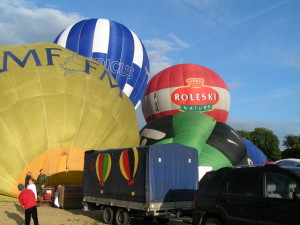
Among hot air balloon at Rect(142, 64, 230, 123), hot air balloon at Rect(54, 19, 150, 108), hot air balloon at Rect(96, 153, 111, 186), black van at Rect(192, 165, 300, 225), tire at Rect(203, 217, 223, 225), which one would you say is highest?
hot air balloon at Rect(54, 19, 150, 108)

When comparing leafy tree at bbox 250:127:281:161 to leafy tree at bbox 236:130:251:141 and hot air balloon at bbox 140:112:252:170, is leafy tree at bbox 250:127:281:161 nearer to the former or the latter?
leafy tree at bbox 236:130:251:141

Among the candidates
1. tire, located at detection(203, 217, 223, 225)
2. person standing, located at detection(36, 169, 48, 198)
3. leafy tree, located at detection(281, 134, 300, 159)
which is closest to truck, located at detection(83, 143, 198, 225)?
person standing, located at detection(36, 169, 48, 198)

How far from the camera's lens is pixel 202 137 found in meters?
14.3

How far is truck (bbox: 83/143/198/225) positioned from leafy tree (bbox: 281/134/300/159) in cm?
5550

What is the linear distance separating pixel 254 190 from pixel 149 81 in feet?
64.4

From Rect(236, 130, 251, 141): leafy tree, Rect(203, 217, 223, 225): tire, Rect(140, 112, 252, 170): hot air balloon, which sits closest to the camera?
Rect(203, 217, 223, 225): tire

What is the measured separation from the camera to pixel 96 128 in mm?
12727

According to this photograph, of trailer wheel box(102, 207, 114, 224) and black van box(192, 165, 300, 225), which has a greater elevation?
black van box(192, 165, 300, 225)

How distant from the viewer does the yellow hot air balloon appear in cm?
1120

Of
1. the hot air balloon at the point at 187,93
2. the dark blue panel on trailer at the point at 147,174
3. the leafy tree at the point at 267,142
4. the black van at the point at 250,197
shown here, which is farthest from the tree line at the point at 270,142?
the black van at the point at 250,197

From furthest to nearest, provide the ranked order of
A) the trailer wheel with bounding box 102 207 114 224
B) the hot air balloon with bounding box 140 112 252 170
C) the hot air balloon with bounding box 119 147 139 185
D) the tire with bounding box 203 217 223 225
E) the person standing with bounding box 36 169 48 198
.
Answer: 1. the hot air balloon with bounding box 140 112 252 170
2. the person standing with bounding box 36 169 48 198
3. the trailer wheel with bounding box 102 207 114 224
4. the hot air balloon with bounding box 119 147 139 185
5. the tire with bounding box 203 217 223 225

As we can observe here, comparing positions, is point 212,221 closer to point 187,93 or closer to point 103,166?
point 103,166

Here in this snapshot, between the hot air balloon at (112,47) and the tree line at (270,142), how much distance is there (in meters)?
47.5

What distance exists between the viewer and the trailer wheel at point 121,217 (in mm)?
9238
